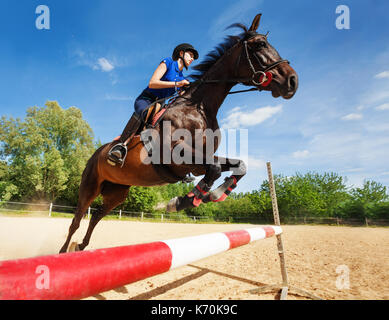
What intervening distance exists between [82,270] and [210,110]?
8.39ft

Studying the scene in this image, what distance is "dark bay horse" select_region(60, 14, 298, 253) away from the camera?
2.56 m

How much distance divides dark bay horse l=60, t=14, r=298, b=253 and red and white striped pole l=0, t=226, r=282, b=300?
137cm

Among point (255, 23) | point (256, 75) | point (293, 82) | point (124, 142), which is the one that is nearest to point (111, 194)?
point (124, 142)

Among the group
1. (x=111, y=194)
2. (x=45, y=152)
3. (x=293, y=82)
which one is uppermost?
(x=45, y=152)

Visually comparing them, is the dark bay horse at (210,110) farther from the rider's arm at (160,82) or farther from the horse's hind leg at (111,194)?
the horse's hind leg at (111,194)

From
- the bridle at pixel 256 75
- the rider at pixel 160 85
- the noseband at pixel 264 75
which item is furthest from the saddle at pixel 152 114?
the noseband at pixel 264 75

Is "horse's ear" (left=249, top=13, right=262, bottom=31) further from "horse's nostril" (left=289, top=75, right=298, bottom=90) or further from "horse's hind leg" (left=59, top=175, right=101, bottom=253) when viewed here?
"horse's hind leg" (left=59, top=175, right=101, bottom=253)

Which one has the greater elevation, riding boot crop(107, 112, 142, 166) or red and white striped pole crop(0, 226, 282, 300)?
riding boot crop(107, 112, 142, 166)

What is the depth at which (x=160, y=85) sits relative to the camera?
2.91 m

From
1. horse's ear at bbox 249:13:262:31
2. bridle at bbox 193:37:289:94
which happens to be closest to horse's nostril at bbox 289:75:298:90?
bridle at bbox 193:37:289:94

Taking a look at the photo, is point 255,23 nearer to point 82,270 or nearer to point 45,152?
point 82,270

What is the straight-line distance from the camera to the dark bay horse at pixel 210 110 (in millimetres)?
2564

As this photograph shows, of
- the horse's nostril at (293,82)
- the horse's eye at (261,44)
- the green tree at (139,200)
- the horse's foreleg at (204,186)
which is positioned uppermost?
the horse's eye at (261,44)

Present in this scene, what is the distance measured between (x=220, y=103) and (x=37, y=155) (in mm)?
26893
